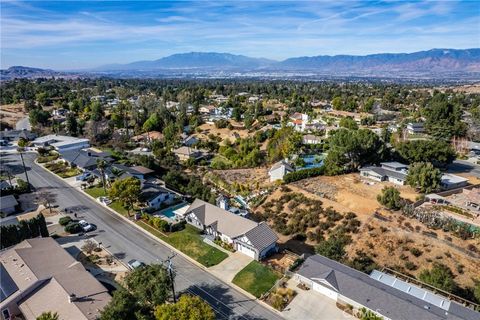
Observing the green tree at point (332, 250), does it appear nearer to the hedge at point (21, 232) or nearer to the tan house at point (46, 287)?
the tan house at point (46, 287)

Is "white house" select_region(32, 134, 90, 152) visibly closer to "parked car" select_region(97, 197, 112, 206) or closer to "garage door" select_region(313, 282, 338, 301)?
"parked car" select_region(97, 197, 112, 206)

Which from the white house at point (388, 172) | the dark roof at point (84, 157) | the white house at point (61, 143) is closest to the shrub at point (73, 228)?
the dark roof at point (84, 157)

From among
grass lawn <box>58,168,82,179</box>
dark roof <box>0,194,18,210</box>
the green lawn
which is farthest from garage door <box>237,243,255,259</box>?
grass lawn <box>58,168,82,179</box>

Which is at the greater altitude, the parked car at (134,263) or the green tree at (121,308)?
the green tree at (121,308)

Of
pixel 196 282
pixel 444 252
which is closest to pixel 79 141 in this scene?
pixel 196 282

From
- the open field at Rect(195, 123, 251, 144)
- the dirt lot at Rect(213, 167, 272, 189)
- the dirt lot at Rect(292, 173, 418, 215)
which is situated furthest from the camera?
the open field at Rect(195, 123, 251, 144)

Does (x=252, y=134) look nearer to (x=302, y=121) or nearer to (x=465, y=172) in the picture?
(x=302, y=121)

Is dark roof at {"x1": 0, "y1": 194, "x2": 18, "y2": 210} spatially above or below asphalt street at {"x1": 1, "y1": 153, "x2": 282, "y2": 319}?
above
